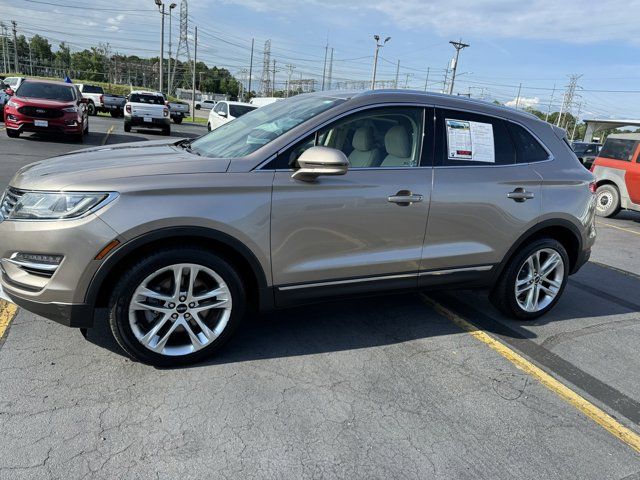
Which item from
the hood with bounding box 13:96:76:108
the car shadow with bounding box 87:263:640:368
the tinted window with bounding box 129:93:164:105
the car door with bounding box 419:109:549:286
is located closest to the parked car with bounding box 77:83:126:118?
the tinted window with bounding box 129:93:164:105

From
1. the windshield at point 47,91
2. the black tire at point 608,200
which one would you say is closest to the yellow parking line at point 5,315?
the black tire at point 608,200

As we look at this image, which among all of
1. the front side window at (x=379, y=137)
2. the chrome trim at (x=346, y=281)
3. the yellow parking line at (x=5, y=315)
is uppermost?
the front side window at (x=379, y=137)

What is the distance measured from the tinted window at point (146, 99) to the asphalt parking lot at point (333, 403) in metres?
20.1

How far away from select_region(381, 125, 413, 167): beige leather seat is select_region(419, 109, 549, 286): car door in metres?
0.23

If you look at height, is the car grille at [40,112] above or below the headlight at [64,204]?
below

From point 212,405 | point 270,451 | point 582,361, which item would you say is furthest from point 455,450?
point 582,361

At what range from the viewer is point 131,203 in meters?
2.82

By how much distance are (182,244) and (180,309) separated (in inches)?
16.4

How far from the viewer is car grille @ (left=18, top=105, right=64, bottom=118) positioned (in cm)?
1362

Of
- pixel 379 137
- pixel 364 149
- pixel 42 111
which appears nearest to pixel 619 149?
pixel 379 137

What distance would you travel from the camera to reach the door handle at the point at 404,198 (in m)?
3.47

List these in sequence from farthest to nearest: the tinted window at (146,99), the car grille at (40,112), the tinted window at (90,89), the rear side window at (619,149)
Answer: the tinted window at (90,89), the tinted window at (146,99), the car grille at (40,112), the rear side window at (619,149)

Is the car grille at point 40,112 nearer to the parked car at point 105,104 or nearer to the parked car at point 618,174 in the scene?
the parked car at point 618,174

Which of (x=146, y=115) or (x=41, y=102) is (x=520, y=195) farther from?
(x=146, y=115)
